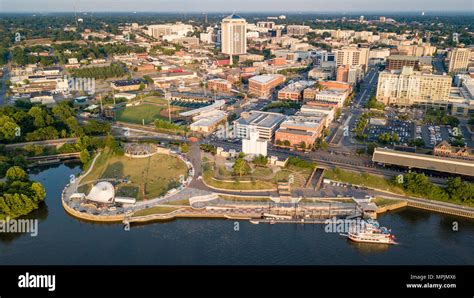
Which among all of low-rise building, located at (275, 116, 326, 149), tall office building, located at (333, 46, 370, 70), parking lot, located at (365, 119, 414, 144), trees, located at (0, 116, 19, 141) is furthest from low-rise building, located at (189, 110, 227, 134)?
tall office building, located at (333, 46, 370, 70)

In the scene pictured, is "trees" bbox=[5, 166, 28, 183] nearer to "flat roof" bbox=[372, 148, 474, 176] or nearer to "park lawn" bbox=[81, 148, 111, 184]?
"park lawn" bbox=[81, 148, 111, 184]

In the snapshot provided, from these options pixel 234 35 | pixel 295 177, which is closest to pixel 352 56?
pixel 234 35

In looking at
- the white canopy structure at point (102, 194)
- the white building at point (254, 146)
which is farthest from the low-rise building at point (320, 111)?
→ the white canopy structure at point (102, 194)

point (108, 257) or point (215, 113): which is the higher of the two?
point (215, 113)

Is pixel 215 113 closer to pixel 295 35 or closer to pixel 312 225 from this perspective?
pixel 312 225

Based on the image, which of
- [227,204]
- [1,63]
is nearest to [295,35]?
[1,63]

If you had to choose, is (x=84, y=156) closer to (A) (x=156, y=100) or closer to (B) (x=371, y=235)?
(A) (x=156, y=100)

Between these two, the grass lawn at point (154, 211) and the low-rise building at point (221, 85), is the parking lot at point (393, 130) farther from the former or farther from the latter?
the low-rise building at point (221, 85)
